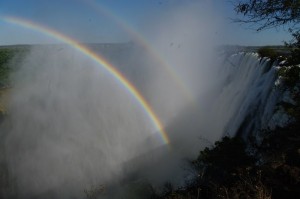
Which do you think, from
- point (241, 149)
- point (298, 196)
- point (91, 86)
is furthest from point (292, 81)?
point (91, 86)

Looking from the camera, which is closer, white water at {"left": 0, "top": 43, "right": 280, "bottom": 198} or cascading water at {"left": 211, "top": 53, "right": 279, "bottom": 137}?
cascading water at {"left": 211, "top": 53, "right": 279, "bottom": 137}

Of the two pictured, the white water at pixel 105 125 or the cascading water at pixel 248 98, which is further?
the white water at pixel 105 125

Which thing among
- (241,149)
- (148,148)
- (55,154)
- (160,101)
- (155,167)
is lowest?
(241,149)

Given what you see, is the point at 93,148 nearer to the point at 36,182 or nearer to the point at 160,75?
the point at 36,182

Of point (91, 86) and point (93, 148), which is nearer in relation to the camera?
point (93, 148)

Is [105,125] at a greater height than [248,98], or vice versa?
[105,125]

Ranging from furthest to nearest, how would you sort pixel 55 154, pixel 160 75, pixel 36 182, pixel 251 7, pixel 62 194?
pixel 160 75 < pixel 55 154 < pixel 36 182 < pixel 62 194 < pixel 251 7

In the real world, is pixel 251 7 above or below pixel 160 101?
below

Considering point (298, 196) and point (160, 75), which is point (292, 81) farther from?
point (160, 75)

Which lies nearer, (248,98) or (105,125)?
(248,98)

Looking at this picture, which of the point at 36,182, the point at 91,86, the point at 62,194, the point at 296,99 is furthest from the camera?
the point at 91,86
